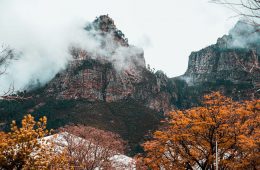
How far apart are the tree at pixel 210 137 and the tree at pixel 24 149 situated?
44.1 ft

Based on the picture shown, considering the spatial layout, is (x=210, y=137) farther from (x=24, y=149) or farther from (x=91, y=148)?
(x=24, y=149)

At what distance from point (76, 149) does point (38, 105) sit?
14784 cm

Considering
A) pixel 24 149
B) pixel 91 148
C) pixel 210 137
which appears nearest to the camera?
pixel 24 149

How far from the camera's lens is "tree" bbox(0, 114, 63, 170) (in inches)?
541

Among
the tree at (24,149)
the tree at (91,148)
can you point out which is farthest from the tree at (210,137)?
the tree at (24,149)

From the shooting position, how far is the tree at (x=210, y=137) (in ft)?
81.5

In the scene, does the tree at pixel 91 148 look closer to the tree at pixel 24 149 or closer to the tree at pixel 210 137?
the tree at pixel 210 137

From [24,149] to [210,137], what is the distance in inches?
600

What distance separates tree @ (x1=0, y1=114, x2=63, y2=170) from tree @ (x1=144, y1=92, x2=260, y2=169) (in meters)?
13.4

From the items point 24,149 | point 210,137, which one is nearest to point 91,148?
point 210,137

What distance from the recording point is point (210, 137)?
25.5m

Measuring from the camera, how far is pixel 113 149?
1407 inches

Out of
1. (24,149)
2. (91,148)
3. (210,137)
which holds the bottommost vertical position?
(24,149)

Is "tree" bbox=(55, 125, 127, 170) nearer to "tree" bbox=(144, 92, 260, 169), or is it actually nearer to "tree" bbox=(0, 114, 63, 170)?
"tree" bbox=(144, 92, 260, 169)
